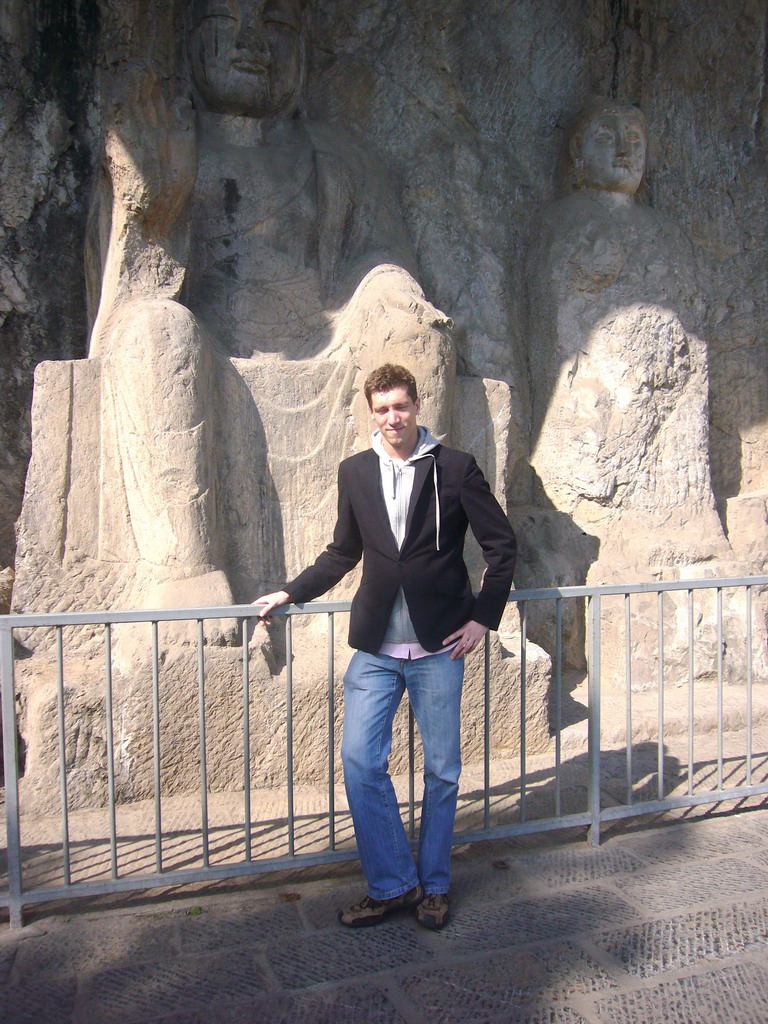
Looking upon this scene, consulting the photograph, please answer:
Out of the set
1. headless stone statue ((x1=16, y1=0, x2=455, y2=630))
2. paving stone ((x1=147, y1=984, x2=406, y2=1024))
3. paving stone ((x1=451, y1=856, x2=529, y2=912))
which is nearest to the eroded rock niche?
headless stone statue ((x1=16, y1=0, x2=455, y2=630))

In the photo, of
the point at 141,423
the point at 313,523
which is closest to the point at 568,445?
the point at 313,523

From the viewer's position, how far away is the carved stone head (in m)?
5.39

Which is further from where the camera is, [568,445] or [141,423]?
[568,445]

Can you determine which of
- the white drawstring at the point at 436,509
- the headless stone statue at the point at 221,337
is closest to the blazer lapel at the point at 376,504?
the white drawstring at the point at 436,509

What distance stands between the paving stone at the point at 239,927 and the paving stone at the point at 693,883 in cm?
99

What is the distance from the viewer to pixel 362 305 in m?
4.12

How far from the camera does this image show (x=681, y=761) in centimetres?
371

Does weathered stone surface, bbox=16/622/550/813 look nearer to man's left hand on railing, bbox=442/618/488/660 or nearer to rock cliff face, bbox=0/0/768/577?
man's left hand on railing, bbox=442/618/488/660

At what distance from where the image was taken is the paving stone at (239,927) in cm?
237

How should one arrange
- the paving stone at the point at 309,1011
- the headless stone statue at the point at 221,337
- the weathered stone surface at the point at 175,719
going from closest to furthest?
the paving stone at the point at 309,1011
the weathered stone surface at the point at 175,719
the headless stone statue at the point at 221,337

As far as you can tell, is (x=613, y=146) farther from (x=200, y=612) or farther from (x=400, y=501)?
(x=200, y=612)

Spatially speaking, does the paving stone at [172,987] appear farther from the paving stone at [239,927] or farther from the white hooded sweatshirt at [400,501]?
the white hooded sweatshirt at [400,501]

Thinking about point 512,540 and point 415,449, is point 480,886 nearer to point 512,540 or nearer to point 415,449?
point 512,540

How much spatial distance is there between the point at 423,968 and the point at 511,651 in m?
1.83
